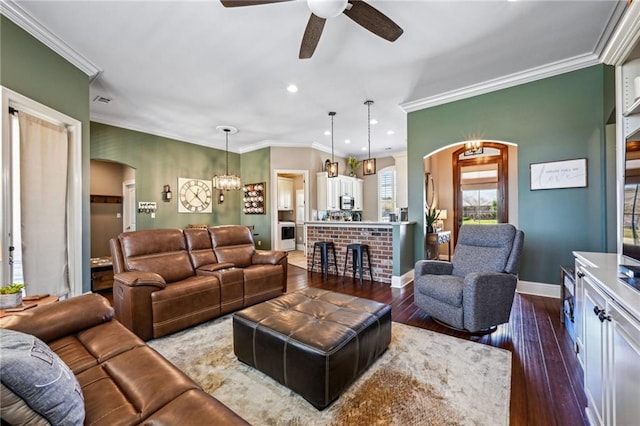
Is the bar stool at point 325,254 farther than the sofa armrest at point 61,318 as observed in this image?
Yes

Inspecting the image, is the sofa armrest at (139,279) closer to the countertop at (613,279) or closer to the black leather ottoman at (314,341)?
the black leather ottoman at (314,341)

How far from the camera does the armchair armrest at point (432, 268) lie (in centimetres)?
301

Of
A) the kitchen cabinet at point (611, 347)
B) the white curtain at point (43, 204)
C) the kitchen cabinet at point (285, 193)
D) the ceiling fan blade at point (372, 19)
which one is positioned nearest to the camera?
the kitchen cabinet at point (611, 347)

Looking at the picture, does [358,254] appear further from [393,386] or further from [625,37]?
[625,37]

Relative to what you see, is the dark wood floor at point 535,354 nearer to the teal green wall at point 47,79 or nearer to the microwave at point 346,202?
the teal green wall at point 47,79

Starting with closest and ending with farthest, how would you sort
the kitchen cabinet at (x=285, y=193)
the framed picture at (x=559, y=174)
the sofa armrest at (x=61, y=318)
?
the sofa armrest at (x=61, y=318) < the framed picture at (x=559, y=174) < the kitchen cabinet at (x=285, y=193)

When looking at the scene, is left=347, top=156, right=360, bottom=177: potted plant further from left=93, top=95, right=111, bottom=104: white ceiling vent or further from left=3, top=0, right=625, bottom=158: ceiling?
left=93, top=95, right=111, bottom=104: white ceiling vent

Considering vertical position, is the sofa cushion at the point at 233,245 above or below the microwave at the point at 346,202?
below

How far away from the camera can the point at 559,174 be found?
11.5 ft

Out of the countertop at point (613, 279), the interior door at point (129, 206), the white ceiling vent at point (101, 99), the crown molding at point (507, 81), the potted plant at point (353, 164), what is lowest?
the countertop at point (613, 279)

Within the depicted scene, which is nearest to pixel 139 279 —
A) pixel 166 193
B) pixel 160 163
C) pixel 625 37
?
pixel 625 37

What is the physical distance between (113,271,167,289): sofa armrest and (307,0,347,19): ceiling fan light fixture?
2.69m

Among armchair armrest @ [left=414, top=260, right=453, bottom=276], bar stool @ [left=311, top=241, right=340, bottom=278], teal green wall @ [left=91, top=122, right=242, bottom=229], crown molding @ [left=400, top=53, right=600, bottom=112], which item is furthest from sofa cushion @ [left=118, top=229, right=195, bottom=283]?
crown molding @ [left=400, top=53, right=600, bottom=112]

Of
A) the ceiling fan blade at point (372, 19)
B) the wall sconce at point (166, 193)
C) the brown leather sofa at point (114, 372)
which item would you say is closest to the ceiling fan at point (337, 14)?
the ceiling fan blade at point (372, 19)
